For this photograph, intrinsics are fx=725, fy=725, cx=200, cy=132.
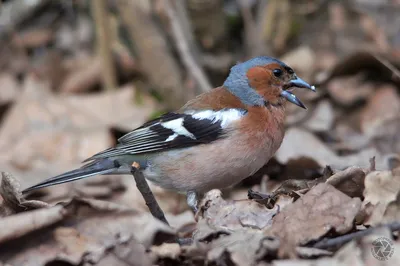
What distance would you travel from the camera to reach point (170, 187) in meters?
4.93

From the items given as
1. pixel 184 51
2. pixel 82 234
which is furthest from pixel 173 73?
pixel 82 234

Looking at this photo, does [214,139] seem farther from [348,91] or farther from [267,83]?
[348,91]

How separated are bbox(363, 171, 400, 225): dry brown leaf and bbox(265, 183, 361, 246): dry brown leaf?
0.11m

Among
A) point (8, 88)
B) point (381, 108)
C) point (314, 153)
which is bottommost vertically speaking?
point (381, 108)

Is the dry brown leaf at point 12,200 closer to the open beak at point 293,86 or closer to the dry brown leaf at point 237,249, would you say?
the dry brown leaf at point 237,249

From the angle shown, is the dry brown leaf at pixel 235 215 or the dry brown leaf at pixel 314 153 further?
the dry brown leaf at pixel 314 153

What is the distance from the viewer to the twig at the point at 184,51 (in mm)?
7828

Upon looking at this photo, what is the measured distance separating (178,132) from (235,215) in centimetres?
133

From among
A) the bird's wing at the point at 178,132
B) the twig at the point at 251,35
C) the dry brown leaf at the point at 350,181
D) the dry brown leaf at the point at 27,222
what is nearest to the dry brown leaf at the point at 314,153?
the bird's wing at the point at 178,132

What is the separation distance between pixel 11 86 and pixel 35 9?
4.23 ft

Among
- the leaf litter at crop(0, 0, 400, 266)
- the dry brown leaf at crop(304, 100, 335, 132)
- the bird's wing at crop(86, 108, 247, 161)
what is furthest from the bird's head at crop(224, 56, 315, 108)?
the dry brown leaf at crop(304, 100, 335, 132)

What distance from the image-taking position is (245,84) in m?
5.09

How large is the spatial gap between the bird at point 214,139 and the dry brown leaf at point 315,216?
118 centimetres

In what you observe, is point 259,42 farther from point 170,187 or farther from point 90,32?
point 170,187
